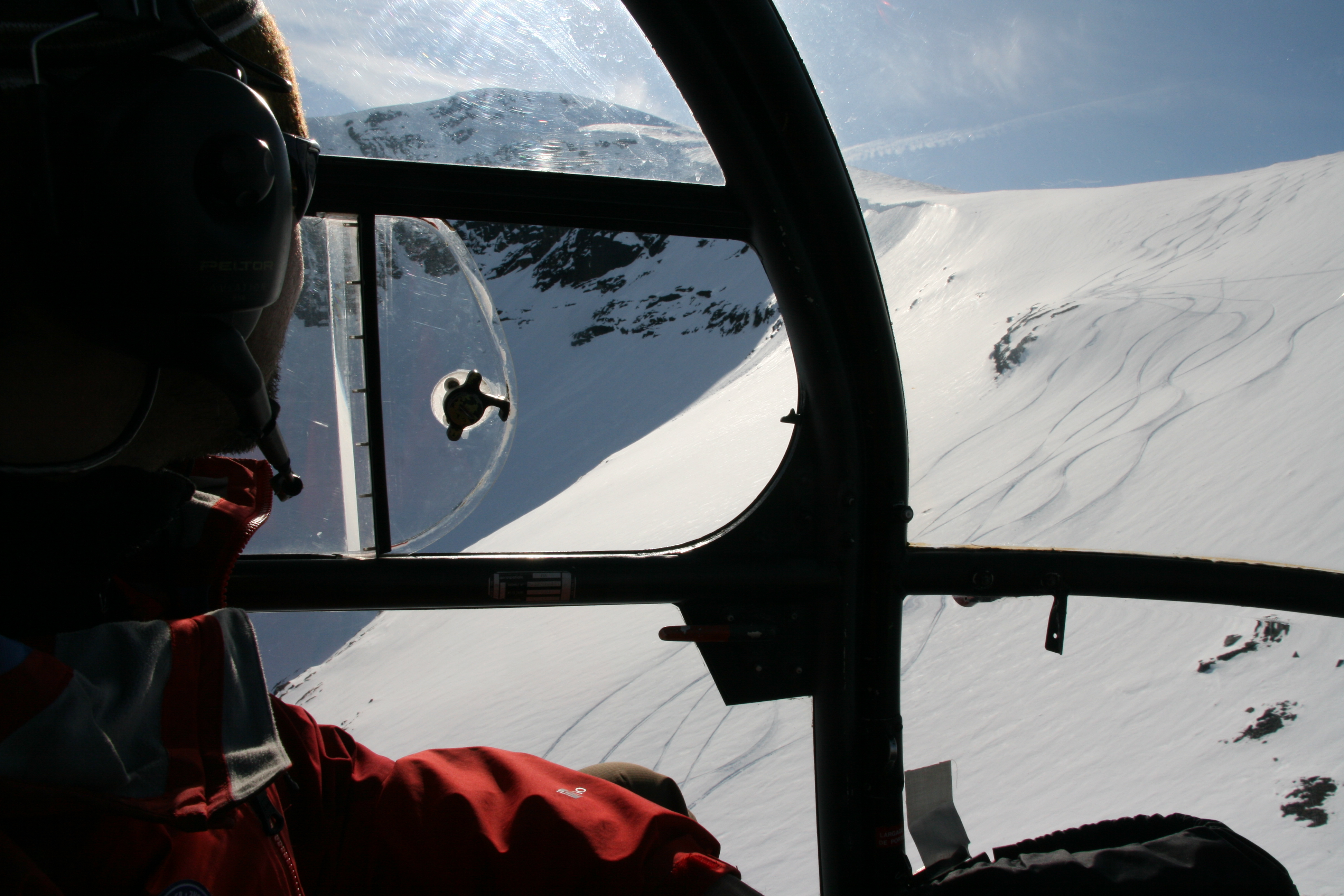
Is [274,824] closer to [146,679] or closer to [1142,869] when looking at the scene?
[146,679]

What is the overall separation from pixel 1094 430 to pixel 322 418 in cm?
1062

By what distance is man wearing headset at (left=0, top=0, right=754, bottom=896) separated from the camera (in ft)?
1.71

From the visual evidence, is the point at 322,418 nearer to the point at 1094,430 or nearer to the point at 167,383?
the point at 167,383

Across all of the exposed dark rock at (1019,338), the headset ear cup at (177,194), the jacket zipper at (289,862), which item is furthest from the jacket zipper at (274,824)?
the exposed dark rock at (1019,338)

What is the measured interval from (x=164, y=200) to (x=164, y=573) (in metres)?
0.53

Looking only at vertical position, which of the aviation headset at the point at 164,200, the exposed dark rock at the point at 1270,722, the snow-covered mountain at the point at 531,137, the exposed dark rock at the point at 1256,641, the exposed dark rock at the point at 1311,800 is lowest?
the exposed dark rock at the point at 1311,800

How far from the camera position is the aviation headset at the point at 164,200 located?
1.68 ft

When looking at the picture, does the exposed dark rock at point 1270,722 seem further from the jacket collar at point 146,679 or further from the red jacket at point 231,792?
the jacket collar at point 146,679

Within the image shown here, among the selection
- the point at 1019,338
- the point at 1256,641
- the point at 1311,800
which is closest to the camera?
the point at 1311,800

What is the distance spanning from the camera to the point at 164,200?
0.53 m

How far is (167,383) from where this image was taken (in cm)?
63

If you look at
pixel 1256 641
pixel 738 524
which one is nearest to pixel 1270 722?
pixel 1256 641

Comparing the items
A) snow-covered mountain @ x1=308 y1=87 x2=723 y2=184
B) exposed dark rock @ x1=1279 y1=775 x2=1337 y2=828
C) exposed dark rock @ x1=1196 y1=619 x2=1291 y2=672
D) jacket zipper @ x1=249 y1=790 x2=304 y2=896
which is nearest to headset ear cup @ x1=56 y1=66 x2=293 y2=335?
jacket zipper @ x1=249 y1=790 x2=304 y2=896

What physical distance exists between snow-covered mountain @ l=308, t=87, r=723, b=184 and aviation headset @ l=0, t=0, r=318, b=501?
608 millimetres
